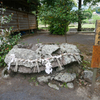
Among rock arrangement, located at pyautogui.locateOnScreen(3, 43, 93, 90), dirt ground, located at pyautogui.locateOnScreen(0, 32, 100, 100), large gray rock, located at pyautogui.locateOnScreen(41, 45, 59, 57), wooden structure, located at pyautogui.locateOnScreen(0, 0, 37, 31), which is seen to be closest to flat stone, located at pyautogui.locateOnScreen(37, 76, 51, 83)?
rock arrangement, located at pyautogui.locateOnScreen(3, 43, 93, 90)

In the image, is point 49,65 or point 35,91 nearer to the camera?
point 35,91

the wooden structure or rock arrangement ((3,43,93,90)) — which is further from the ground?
the wooden structure

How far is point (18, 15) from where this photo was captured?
867 cm

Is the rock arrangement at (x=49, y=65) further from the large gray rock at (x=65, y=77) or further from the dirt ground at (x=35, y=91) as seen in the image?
the dirt ground at (x=35, y=91)

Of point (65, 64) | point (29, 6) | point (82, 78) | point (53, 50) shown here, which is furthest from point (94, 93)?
point (29, 6)

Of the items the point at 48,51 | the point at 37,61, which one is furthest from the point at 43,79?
the point at 48,51

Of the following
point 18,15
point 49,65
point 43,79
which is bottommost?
point 43,79

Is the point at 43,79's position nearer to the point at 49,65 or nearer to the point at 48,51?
the point at 49,65

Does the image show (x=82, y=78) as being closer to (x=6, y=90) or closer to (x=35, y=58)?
(x=35, y=58)

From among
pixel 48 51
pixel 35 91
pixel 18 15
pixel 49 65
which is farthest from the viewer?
pixel 18 15

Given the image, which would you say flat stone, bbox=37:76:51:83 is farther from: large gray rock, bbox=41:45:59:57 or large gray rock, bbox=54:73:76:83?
large gray rock, bbox=41:45:59:57

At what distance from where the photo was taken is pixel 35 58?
262 centimetres

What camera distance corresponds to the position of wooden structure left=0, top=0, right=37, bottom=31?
7.88m

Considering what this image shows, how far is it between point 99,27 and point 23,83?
2.28 meters
